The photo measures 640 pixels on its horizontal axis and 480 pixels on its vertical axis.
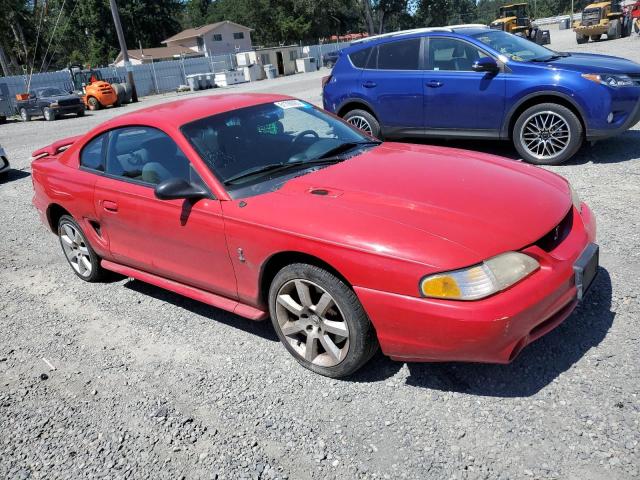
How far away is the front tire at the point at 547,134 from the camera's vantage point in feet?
21.6

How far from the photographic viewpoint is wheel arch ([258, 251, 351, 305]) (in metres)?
2.94

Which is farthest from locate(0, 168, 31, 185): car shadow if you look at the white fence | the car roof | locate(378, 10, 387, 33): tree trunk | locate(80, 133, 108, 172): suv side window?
locate(378, 10, 387, 33): tree trunk

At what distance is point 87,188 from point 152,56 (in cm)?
6511

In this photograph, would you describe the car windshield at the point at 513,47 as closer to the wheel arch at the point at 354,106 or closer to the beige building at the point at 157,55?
the wheel arch at the point at 354,106

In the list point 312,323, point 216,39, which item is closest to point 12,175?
point 312,323

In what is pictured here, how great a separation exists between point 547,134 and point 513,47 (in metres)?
1.39

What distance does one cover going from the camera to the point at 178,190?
11.0 ft

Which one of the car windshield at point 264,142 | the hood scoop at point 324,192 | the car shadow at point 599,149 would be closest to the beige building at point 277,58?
the car shadow at point 599,149

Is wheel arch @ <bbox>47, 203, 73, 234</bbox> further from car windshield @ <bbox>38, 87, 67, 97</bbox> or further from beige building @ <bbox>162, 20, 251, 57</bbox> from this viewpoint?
beige building @ <bbox>162, 20, 251, 57</bbox>

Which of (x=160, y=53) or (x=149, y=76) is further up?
(x=160, y=53)

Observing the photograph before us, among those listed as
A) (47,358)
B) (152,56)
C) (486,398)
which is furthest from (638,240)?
(152,56)

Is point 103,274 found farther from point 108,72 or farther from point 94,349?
point 108,72

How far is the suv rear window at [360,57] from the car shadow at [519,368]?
577 cm

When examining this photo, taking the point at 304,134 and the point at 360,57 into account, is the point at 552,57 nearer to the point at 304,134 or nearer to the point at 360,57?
the point at 360,57
